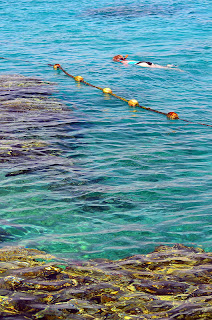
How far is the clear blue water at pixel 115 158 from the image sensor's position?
18.1 feet

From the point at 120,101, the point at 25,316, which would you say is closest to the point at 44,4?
the point at 120,101

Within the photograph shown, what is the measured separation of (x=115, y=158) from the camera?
26.0 feet

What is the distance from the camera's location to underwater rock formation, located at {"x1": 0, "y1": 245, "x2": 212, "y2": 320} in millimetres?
3486

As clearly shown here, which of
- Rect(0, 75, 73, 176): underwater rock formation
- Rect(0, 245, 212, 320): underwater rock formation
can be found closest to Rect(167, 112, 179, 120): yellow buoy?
Rect(0, 75, 73, 176): underwater rock formation

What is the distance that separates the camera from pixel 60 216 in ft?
19.3

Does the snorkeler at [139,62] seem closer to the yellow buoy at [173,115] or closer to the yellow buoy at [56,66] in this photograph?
the yellow buoy at [56,66]

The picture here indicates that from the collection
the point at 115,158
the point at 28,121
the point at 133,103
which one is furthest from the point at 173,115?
the point at 28,121

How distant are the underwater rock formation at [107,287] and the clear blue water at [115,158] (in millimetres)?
538

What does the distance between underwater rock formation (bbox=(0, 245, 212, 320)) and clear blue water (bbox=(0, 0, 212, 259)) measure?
0.54 m

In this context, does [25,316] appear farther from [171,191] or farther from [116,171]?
[116,171]

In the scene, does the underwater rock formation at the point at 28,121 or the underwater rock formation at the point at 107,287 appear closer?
the underwater rock formation at the point at 107,287

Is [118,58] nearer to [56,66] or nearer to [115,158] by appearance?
[56,66]

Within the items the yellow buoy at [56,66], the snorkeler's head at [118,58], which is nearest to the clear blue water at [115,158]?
the yellow buoy at [56,66]

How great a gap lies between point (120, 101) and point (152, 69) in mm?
3918
